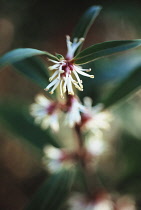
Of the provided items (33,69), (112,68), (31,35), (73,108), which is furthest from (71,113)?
(31,35)

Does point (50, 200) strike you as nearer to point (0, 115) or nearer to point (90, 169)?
point (90, 169)

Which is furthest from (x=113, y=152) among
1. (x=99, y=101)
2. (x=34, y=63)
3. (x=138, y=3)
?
(x=138, y=3)

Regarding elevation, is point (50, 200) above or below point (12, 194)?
above

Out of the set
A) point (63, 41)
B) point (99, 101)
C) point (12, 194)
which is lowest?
point (12, 194)

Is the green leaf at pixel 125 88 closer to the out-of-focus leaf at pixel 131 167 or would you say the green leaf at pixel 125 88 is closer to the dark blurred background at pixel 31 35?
the out-of-focus leaf at pixel 131 167

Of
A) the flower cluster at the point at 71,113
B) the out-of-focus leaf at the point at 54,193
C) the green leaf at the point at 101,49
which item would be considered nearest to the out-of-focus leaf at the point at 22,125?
the out-of-focus leaf at the point at 54,193

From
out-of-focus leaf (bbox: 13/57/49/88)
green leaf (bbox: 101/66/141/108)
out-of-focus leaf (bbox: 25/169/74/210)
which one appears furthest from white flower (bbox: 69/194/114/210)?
out-of-focus leaf (bbox: 13/57/49/88)
